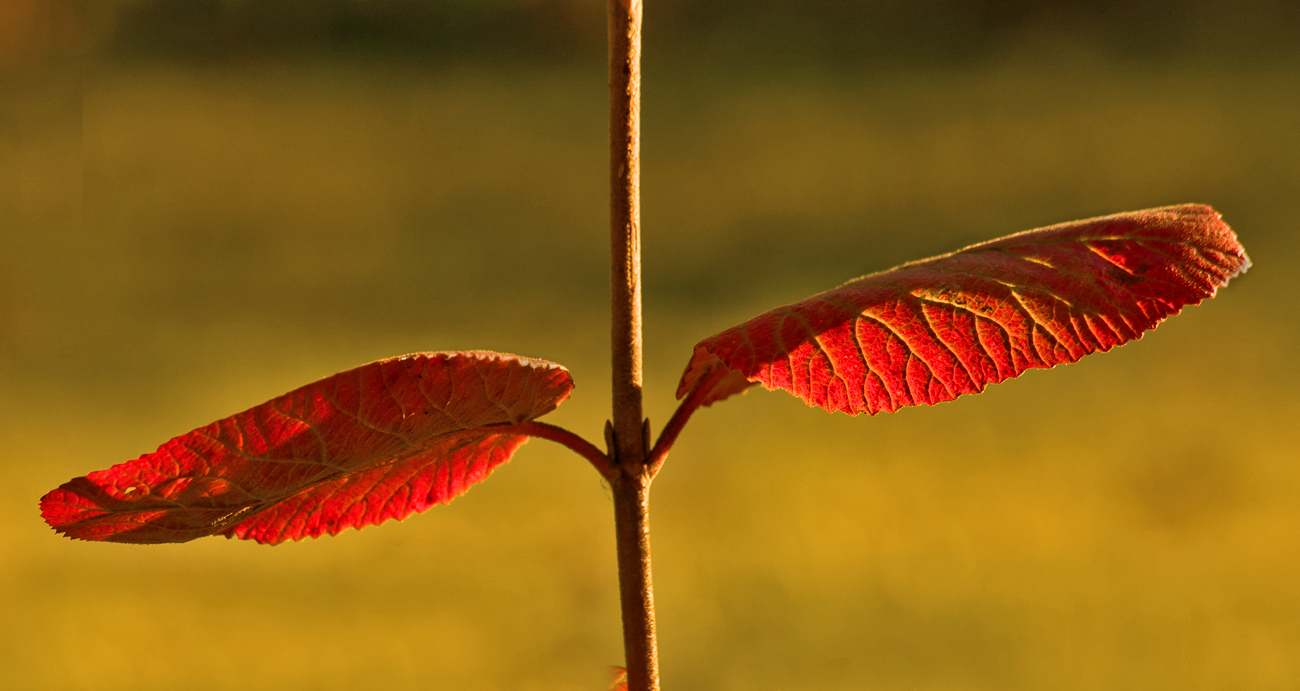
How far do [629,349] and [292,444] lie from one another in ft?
0.22

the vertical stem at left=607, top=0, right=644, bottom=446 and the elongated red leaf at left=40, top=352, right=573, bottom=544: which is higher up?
the vertical stem at left=607, top=0, right=644, bottom=446

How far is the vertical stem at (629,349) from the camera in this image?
0.67 ft

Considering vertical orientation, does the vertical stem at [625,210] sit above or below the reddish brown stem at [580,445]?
above

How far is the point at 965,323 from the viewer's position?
7.7 inches

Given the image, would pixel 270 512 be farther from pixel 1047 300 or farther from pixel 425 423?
pixel 1047 300

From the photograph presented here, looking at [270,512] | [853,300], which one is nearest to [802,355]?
[853,300]

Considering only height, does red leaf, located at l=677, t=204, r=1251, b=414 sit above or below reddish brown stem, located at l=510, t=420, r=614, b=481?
above

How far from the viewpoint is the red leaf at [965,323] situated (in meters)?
0.19

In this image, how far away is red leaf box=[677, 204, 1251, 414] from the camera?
0.62 ft

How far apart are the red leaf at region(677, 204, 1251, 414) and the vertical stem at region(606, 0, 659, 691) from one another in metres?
0.02

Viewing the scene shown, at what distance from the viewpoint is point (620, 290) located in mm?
210

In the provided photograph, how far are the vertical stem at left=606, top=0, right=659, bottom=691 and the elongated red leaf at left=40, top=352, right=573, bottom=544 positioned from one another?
0.02m

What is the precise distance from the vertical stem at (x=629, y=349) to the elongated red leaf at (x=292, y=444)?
0.02m

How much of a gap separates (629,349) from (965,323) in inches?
2.6
